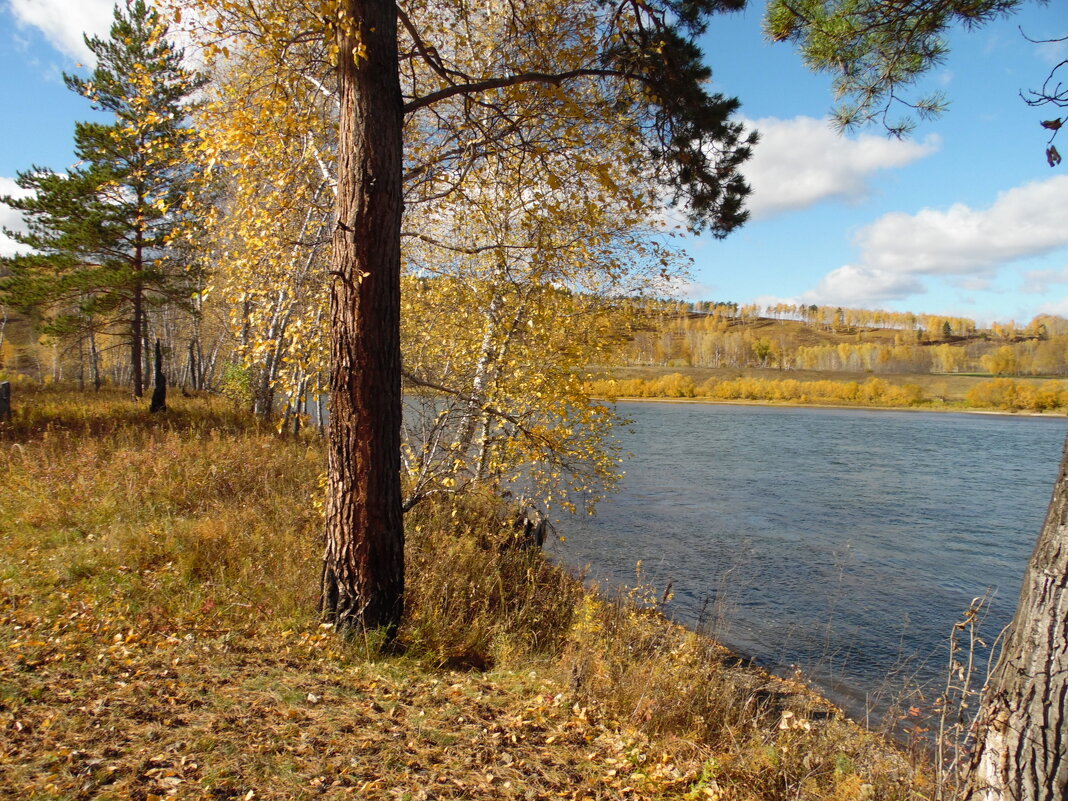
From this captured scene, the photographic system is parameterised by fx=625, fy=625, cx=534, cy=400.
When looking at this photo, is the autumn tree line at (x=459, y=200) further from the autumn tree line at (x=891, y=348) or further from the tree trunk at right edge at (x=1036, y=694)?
the autumn tree line at (x=891, y=348)

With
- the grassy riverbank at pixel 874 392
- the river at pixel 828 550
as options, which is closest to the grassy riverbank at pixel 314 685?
the river at pixel 828 550

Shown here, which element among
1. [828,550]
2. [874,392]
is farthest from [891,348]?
[828,550]

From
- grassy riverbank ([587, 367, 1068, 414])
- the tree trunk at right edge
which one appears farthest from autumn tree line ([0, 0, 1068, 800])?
grassy riverbank ([587, 367, 1068, 414])

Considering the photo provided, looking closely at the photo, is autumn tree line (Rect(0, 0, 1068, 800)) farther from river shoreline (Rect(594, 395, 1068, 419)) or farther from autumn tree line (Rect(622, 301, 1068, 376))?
autumn tree line (Rect(622, 301, 1068, 376))

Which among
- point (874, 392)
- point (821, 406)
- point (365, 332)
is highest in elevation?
point (365, 332)

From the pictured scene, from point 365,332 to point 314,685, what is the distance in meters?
2.59

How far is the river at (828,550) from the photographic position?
923 centimetres

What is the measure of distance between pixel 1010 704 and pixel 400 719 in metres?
3.38

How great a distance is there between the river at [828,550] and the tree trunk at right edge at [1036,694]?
3.63 m

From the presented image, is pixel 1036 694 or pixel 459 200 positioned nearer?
pixel 1036 694

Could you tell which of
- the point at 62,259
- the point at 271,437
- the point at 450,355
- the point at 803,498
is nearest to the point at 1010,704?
the point at 450,355

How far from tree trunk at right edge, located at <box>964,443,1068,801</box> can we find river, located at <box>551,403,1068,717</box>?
11.9 ft

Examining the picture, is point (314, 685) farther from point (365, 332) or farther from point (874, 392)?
point (874, 392)

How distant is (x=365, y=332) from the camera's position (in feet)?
16.0
